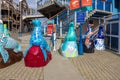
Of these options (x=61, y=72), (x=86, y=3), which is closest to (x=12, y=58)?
(x=61, y=72)

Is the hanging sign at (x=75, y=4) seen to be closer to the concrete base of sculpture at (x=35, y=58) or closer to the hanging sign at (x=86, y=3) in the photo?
the hanging sign at (x=86, y=3)

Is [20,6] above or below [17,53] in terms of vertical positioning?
above

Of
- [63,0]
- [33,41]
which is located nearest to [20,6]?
[63,0]

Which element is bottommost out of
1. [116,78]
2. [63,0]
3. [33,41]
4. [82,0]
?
[116,78]

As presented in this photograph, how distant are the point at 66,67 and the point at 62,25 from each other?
8.73 meters

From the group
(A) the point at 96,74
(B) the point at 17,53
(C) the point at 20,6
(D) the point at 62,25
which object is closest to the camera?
(A) the point at 96,74

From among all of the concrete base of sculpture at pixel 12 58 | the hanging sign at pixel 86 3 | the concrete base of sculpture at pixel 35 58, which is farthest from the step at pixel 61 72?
the hanging sign at pixel 86 3

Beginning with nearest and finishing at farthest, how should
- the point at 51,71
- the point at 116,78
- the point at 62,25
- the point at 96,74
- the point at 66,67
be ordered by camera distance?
the point at 116,78 < the point at 96,74 < the point at 51,71 < the point at 66,67 < the point at 62,25

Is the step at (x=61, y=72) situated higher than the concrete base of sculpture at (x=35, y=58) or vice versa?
the concrete base of sculpture at (x=35, y=58)

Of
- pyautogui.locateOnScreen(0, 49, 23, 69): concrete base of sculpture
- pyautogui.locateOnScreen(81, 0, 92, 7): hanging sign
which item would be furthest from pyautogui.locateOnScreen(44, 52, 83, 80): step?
pyautogui.locateOnScreen(81, 0, 92, 7): hanging sign

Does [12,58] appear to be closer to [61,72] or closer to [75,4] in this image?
[61,72]

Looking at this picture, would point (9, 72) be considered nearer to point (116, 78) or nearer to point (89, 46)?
point (116, 78)

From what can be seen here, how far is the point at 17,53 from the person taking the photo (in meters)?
9.40

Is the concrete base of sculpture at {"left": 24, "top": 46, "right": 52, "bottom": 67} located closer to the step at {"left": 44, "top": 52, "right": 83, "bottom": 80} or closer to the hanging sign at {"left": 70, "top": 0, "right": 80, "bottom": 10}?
the step at {"left": 44, "top": 52, "right": 83, "bottom": 80}
